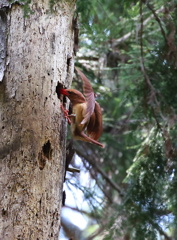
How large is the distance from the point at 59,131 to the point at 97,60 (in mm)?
3041

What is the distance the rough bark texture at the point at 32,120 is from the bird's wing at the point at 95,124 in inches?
6.6

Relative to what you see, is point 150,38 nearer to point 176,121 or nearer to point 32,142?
point 176,121

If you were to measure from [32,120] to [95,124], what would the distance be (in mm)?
402

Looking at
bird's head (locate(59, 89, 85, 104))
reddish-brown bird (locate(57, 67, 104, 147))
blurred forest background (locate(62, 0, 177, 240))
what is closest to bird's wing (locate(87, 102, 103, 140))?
reddish-brown bird (locate(57, 67, 104, 147))

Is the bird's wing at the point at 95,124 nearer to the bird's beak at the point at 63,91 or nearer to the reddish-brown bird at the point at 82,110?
the reddish-brown bird at the point at 82,110

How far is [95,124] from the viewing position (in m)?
2.47

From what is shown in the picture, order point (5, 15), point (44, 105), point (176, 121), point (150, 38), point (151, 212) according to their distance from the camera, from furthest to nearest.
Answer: point (150, 38) → point (151, 212) → point (176, 121) → point (5, 15) → point (44, 105)

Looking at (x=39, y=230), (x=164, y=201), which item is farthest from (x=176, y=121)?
(x=39, y=230)

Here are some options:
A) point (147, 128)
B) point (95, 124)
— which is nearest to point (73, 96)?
point (95, 124)

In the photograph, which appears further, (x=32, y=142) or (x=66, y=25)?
(x=66, y=25)

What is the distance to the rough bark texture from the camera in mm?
2094

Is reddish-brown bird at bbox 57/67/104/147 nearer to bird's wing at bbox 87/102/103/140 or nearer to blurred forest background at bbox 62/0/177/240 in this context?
bird's wing at bbox 87/102/103/140

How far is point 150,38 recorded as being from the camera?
498 centimetres

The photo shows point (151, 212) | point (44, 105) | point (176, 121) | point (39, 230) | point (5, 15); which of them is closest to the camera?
point (39, 230)
